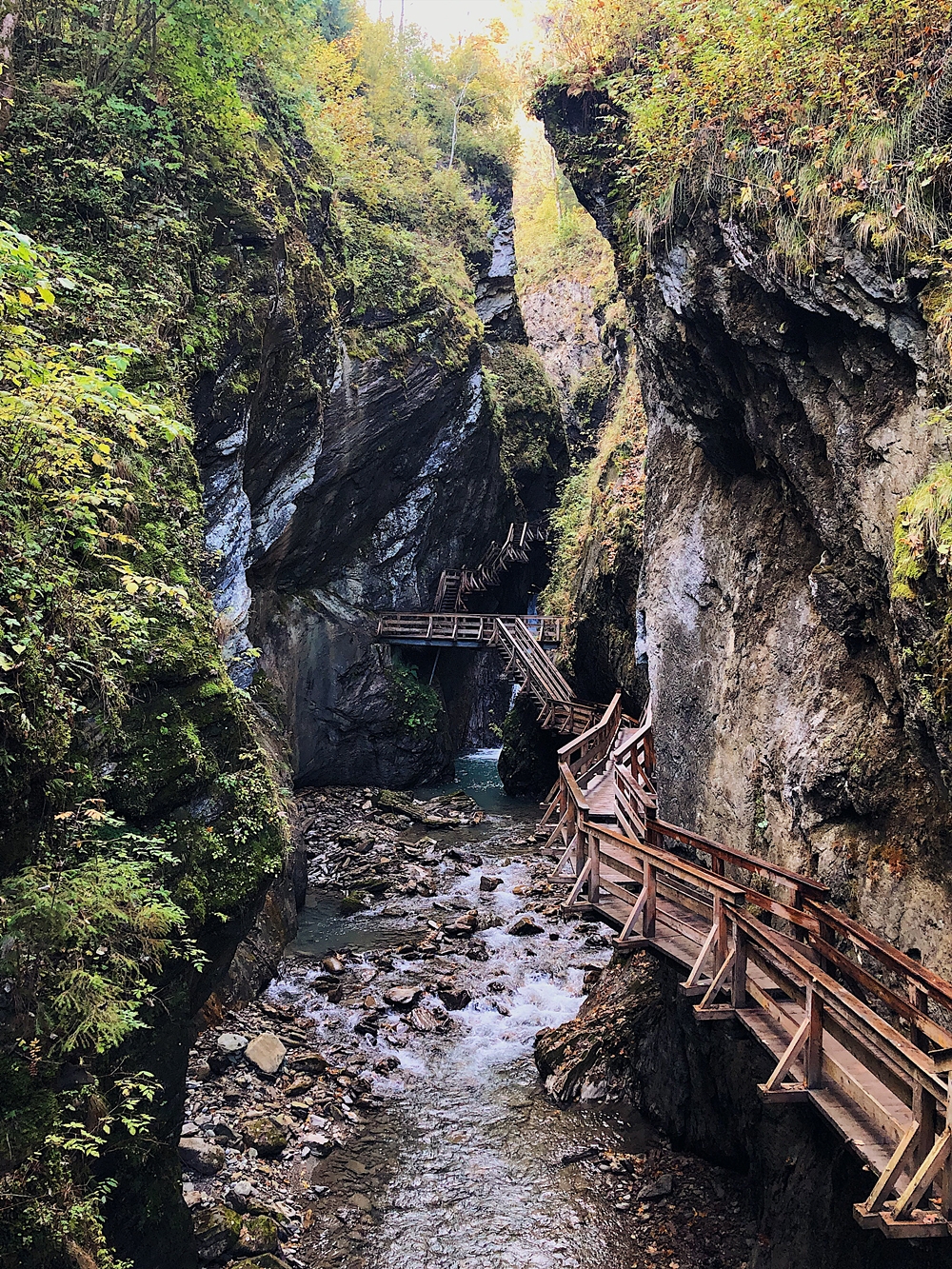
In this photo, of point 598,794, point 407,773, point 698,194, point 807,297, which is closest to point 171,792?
point 807,297

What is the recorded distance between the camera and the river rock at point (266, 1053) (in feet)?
29.6

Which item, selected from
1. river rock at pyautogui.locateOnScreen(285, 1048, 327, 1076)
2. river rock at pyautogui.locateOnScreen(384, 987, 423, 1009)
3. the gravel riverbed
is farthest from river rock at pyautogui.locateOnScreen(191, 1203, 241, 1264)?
river rock at pyautogui.locateOnScreen(384, 987, 423, 1009)

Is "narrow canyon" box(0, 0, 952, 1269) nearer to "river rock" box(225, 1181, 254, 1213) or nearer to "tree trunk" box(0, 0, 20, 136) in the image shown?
"river rock" box(225, 1181, 254, 1213)

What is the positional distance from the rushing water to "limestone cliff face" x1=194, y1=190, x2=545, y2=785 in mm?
5416

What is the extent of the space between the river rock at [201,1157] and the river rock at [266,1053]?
1.70 m

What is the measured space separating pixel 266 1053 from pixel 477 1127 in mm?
2535

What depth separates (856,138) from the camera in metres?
6.78

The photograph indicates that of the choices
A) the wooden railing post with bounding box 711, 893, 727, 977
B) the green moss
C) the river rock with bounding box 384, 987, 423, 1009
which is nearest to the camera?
the green moss

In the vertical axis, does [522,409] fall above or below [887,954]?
above

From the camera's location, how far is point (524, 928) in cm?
1334

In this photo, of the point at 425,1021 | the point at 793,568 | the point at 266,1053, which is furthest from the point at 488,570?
the point at 266,1053

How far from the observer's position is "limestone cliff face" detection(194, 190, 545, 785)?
1284cm

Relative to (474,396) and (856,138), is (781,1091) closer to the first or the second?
(856,138)

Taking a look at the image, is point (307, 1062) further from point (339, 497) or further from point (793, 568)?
point (339, 497)
